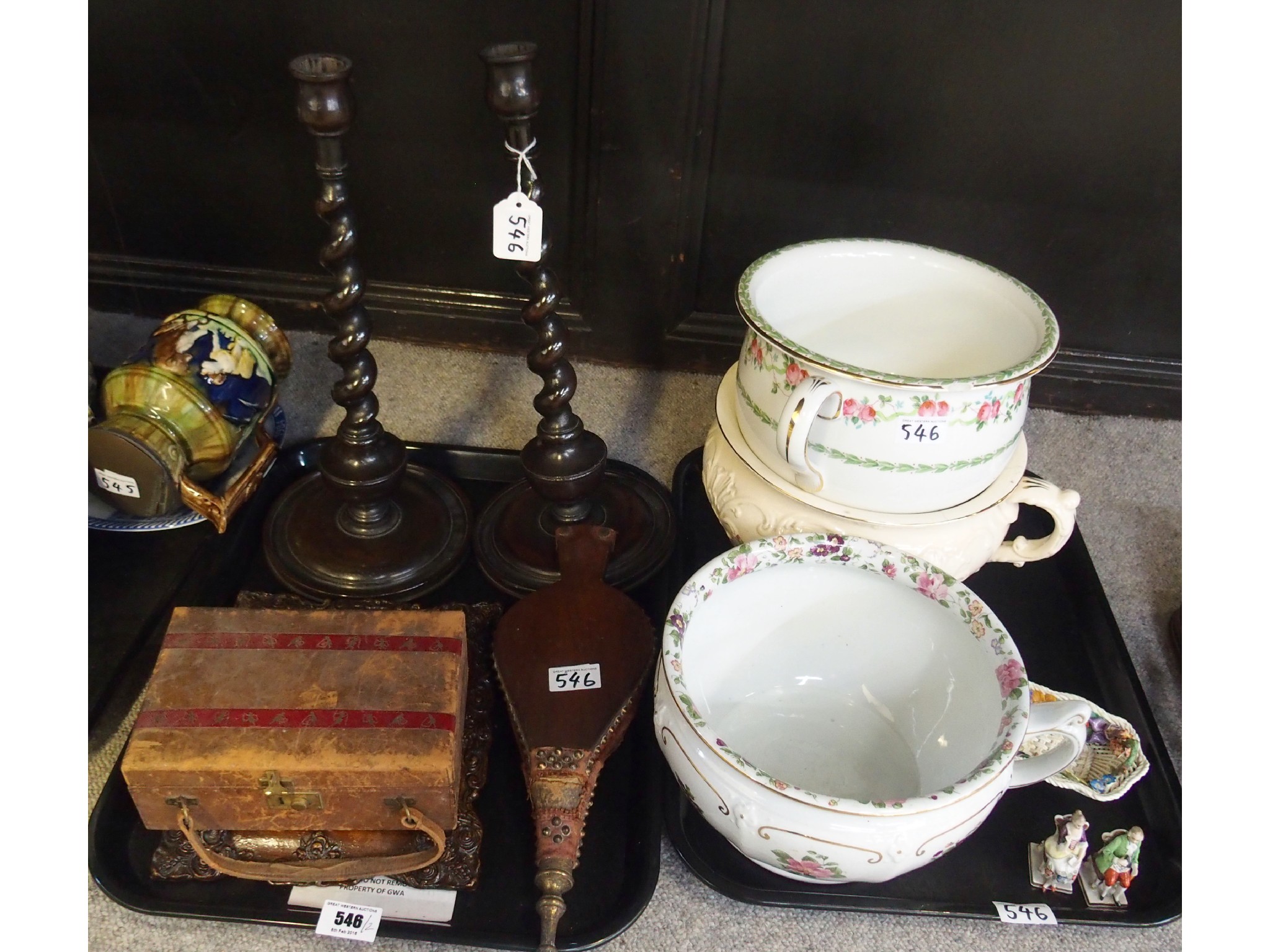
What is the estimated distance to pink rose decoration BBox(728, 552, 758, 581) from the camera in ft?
2.11

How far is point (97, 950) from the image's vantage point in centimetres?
59

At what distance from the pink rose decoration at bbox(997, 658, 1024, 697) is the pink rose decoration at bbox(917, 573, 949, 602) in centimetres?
6

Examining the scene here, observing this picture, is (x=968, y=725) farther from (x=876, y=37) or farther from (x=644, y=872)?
(x=876, y=37)

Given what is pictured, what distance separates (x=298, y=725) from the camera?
1.93 feet

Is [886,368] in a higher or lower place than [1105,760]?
higher

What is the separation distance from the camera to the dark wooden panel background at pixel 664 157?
82 cm

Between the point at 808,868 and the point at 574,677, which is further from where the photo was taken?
the point at 574,677

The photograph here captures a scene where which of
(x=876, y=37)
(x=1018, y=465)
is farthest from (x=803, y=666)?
(x=876, y=37)

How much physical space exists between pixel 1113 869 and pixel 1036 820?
0.06m

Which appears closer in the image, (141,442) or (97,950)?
(97,950)

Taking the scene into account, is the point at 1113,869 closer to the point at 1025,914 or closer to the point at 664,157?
the point at 1025,914

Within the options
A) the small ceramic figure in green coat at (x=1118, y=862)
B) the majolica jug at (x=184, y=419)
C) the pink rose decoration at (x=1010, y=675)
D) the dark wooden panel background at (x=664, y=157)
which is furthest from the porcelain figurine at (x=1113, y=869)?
the majolica jug at (x=184, y=419)

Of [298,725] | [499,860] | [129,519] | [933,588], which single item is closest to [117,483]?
[129,519]

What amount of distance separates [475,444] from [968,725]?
544 mm
